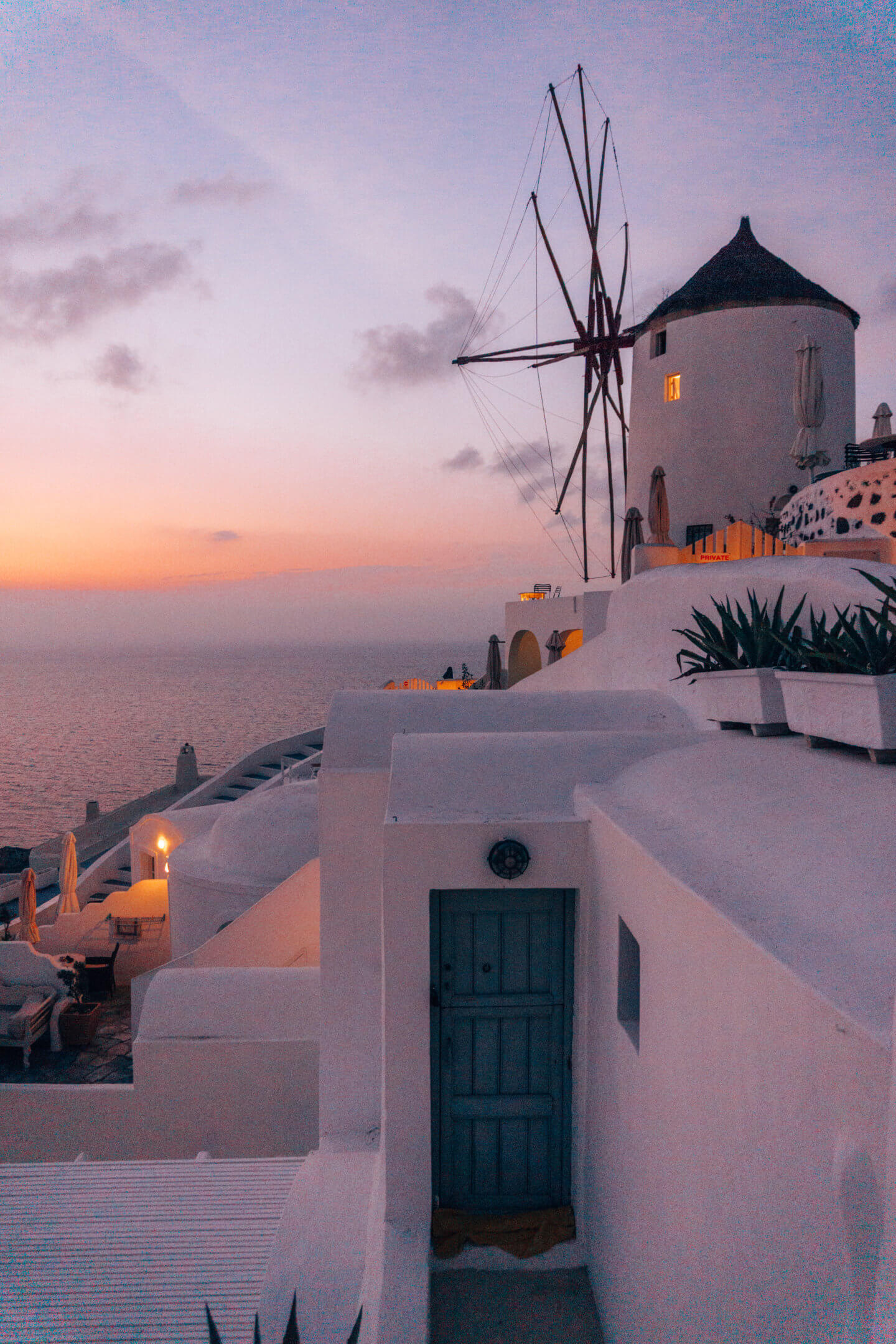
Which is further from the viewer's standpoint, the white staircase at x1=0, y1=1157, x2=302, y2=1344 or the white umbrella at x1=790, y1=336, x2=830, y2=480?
the white umbrella at x1=790, y1=336, x2=830, y2=480

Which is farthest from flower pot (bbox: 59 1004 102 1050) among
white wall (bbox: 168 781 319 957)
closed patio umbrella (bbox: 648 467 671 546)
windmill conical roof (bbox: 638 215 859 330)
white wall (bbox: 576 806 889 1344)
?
windmill conical roof (bbox: 638 215 859 330)

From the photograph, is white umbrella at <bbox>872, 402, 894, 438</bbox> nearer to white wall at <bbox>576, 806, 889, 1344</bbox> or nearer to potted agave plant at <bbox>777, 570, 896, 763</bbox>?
potted agave plant at <bbox>777, 570, 896, 763</bbox>

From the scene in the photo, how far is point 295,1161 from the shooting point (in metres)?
6.54

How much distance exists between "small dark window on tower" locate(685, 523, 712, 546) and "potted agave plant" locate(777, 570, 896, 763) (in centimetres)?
1707

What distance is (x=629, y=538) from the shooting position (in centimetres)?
1176

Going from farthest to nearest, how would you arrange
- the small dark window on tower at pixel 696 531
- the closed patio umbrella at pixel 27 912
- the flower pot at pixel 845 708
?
the small dark window on tower at pixel 696 531
the closed patio umbrella at pixel 27 912
the flower pot at pixel 845 708

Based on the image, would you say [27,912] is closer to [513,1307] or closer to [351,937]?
[351,937]

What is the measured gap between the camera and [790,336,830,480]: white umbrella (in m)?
13.6

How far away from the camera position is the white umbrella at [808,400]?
1360 cm

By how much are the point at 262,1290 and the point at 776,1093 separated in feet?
13.0

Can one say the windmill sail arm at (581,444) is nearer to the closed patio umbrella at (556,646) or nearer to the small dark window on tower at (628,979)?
the closed patio umbrella at (556,646)

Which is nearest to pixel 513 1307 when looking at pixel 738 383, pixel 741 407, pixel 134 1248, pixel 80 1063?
pixel 134 1248

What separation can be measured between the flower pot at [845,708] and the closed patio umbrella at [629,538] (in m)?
7.35

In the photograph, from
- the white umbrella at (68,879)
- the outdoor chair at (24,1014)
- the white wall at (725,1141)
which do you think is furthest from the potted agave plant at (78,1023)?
the white wall at (725,1141)
